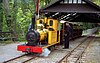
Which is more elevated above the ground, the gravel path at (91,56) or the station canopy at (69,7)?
the station canopy at (69,7)

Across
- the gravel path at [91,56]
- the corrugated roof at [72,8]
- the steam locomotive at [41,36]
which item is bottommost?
the gravel path at [91,56]

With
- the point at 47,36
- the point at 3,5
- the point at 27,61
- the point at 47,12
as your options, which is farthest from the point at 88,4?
the point at 27,61

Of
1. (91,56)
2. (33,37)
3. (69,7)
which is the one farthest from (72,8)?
(33,37)

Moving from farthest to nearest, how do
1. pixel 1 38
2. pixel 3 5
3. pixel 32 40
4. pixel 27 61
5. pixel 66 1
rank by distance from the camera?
1. pixel 66 1
2. pixel 3 5
3. pixel 1 38
4. pixel 32 40
5. pixel 27 61

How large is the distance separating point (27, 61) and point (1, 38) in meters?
9.78

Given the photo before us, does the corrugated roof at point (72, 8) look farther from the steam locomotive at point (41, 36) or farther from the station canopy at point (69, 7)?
the steam locomotive at point (41, 36)

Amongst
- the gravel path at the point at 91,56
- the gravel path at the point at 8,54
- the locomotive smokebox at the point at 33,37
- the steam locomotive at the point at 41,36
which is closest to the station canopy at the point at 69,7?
the gravel path at the point at 91,56

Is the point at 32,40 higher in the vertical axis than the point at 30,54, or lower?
higher

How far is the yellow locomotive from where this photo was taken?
14.9 m

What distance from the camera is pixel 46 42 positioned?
16.6 m

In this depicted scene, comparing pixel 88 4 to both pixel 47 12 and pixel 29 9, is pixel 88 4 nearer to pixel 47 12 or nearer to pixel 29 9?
pixel 47 12

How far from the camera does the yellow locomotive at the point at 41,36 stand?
49.0 feet

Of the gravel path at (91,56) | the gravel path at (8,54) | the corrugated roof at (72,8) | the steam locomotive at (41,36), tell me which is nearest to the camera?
the gravel path at (91,56)

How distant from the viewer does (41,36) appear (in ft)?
51.5
